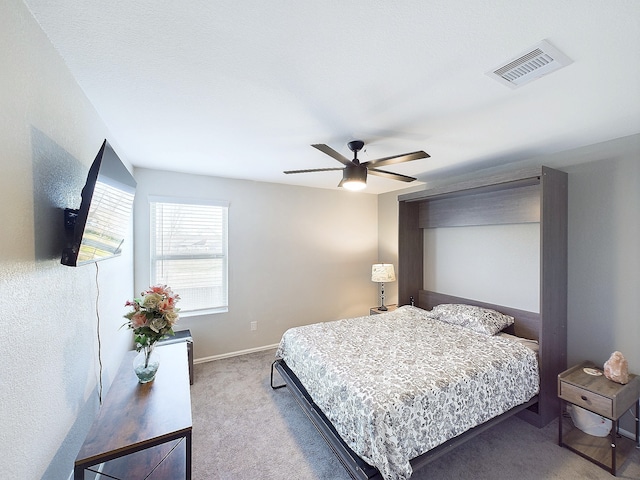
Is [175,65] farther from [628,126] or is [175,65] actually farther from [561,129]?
[628,126]

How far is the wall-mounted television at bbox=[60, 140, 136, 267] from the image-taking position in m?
1.23

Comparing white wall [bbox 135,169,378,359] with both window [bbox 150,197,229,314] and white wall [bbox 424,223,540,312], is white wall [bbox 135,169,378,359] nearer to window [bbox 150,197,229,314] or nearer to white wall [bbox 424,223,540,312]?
window [bbox 150,197,229,314]

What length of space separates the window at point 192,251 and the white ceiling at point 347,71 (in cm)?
112

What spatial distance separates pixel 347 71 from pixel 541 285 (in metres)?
2.35

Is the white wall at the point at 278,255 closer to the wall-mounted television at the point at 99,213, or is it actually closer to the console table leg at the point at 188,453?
the wall-mounted television at the point at 99,213

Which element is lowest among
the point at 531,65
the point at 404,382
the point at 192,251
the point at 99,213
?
the point at 404,382

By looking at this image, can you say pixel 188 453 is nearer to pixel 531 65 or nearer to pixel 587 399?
pixel 531 65

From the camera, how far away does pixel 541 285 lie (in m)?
2.34

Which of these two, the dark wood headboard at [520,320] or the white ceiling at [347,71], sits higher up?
the white ceiling at [347,71]

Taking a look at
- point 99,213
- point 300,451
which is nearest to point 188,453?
point 300,451

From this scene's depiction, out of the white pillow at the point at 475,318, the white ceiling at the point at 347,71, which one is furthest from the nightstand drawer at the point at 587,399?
the white ceiling at the point at 347,71

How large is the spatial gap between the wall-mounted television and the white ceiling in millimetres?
511

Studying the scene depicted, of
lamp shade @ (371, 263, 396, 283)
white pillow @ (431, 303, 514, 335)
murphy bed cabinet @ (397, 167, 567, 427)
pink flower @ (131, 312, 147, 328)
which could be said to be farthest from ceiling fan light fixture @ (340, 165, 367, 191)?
lamp shade @ (371, 263, 396, 283)

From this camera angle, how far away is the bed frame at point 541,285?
6.23ft
